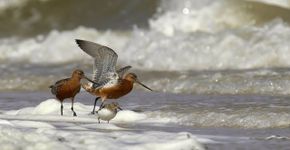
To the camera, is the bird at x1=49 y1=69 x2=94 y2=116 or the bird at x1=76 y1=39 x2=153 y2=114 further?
the bird at x1=49 y1=69 x2=94 y2=116

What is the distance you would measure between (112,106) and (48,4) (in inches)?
463

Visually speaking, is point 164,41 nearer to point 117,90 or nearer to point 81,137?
point 117,90

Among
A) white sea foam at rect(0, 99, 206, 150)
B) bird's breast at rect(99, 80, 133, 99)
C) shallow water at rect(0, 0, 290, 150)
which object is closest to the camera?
white sea foam at rect(0, 99, 206, 150)

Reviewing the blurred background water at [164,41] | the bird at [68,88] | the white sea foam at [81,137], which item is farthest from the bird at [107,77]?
the blurred background water at [164,41]

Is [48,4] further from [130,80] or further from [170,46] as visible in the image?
[130,80]

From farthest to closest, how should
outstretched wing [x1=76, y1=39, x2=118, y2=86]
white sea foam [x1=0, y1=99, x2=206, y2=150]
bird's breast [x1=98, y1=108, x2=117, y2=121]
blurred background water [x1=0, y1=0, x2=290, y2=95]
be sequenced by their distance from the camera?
blurred background water [x1=0, y1=0, x2=290, y2=95] → outstretched wing [x1=76, y1=39, x2=118, y2=86] → bird's breast [x1=98, y1=108, x2=117, y2=121] → white sea foam [x1=0, y1=99, x2=206, y2=150]

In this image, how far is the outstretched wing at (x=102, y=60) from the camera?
7945 mm

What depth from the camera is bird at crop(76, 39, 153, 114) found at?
7781mm

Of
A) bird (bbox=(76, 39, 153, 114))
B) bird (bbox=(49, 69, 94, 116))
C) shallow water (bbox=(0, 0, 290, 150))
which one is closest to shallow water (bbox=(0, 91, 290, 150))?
shallow water (bbox=(0, 0, 290, 150))

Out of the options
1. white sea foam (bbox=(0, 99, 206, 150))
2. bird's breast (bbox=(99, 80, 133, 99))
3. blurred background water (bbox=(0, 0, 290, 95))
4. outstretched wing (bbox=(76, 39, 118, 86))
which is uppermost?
blurred background water (bbox=(0, 0, 290, 95))

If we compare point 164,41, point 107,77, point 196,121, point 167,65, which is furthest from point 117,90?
point 164,41

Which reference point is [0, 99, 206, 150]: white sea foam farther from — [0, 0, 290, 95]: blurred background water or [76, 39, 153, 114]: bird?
[0, 0, 290, 95]: blurred background water

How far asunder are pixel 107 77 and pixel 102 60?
7.2 inches

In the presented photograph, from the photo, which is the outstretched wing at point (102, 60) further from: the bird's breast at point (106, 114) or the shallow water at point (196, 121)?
the bird's breast at point (106, 114)
